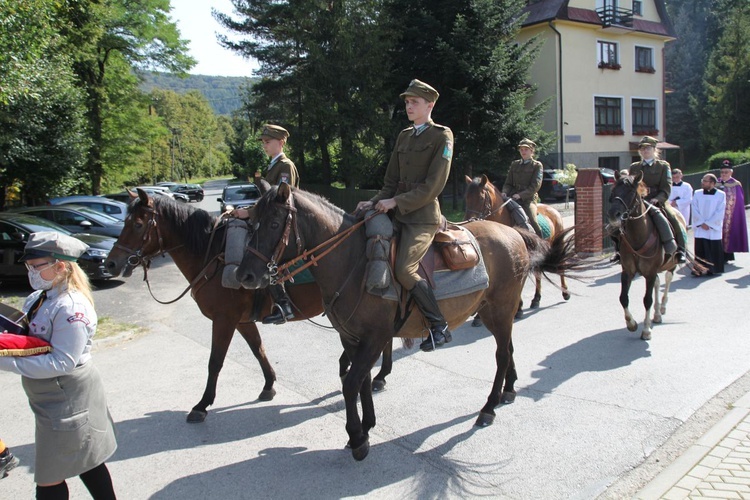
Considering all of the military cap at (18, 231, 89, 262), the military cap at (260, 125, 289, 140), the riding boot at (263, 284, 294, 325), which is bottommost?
the riding boot at (263, 284, 294, 325)

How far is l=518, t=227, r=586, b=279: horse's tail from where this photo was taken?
6.29m

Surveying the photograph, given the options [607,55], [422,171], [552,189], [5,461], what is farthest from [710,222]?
[607,55]

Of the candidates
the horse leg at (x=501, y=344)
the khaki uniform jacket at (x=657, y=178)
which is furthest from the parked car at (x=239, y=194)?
the horse leg at (x=501, y=344)

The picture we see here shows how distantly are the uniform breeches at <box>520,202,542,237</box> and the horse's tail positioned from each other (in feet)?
10.1

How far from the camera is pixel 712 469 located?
4.29 m

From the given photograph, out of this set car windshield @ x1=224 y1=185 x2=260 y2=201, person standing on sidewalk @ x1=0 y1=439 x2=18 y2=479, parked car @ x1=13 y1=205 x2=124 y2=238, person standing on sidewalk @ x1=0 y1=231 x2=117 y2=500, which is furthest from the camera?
car windshield @ x1=224 y1=185 x2=260 y2=201

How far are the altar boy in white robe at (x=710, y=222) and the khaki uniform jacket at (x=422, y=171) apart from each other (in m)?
9.79

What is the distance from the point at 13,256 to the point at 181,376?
27.5ft

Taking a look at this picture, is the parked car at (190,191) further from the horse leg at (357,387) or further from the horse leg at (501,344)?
the horse leg at (357,387)

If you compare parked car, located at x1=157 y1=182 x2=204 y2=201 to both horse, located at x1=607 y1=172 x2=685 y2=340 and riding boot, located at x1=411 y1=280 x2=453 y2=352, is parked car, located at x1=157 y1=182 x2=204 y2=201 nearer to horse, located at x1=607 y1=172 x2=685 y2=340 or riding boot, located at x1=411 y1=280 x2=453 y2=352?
horse, located at x1=607 y1=172 x2=685 y2=340

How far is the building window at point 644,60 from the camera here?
37906 millimetres

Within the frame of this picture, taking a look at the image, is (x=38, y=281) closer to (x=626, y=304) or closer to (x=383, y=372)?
(x=383, y=372)

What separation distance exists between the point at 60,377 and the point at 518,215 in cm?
757

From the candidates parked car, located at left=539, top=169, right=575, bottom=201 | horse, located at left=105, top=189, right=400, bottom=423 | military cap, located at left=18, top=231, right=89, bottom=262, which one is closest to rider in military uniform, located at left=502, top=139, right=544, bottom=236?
horse, located at left=105, top=189, right=400, bottom=423
